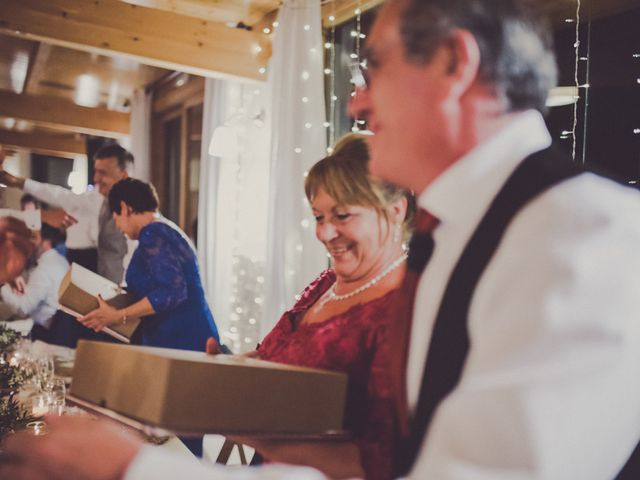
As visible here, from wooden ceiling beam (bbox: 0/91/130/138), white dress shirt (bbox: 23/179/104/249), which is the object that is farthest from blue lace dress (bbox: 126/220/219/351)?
wooden ceiling beam (bbox: 0/91/130/138)

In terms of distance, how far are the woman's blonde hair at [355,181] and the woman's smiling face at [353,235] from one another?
1 cm

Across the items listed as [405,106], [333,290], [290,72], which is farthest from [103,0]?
[405,106]

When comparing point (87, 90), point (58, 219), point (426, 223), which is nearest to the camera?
point (426, 223)

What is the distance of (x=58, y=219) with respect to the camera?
166 inches

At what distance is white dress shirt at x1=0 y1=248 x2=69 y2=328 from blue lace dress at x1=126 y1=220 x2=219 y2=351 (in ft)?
3.33

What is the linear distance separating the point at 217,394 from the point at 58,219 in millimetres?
3843

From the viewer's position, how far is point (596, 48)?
8.39ft

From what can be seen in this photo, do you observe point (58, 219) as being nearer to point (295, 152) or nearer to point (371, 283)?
point (295, 152)

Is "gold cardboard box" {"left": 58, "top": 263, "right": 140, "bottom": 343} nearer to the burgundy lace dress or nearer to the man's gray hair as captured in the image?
the burgundy lace dress

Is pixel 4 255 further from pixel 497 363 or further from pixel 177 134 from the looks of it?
pixel 177 134

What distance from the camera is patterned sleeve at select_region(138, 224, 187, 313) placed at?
269cm

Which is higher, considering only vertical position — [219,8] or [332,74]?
[219,8]

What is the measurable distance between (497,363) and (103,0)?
13.3 ft

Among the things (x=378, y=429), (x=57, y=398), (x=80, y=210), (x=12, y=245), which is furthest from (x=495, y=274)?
(x=80, y=210)
